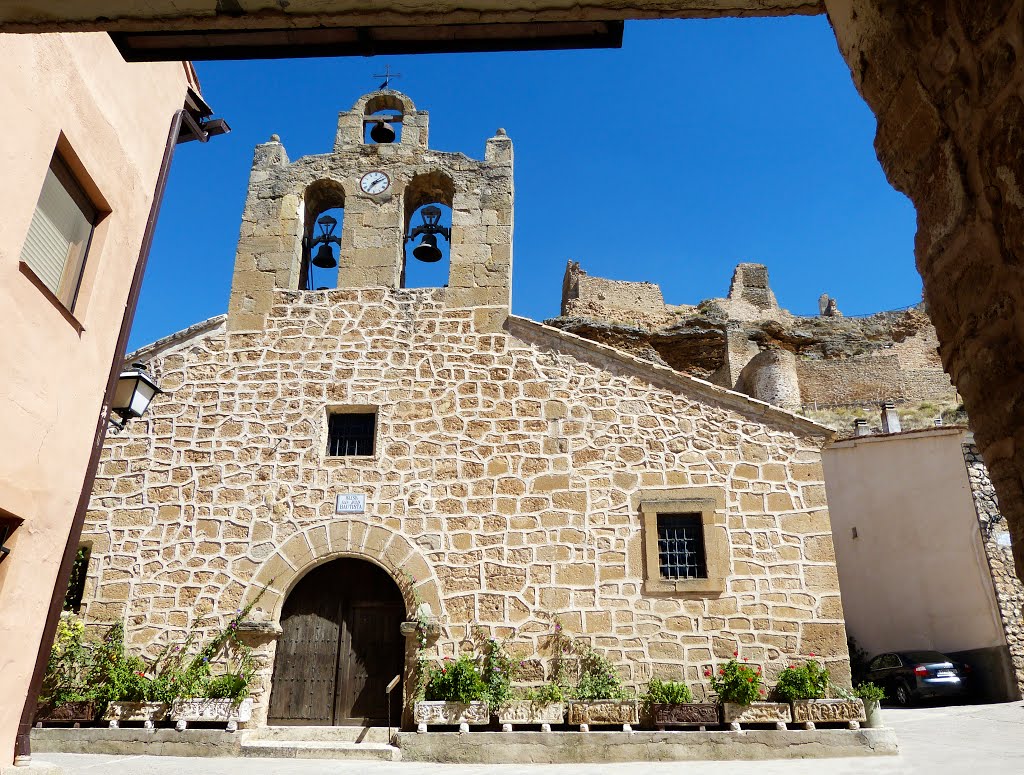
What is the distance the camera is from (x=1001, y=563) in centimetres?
1422

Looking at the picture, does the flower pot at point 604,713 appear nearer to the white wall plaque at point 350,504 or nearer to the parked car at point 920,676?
the white wall plaque at point 350,504

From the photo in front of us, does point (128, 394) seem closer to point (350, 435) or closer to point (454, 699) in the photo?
point (350, 435)

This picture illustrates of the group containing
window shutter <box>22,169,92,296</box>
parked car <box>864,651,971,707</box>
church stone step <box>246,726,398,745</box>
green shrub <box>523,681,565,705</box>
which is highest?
window shutter <box>22,169,92,296</box>

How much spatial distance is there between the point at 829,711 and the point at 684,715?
1.51m

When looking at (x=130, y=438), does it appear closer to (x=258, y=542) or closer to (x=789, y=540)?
(x=258, y=542)

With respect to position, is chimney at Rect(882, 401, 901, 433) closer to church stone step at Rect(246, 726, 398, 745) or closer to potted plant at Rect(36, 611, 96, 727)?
church stone step at Rect(246, 726, 398, 745)

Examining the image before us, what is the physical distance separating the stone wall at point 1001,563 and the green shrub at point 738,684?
730 centimetres

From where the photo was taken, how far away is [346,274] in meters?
11.1

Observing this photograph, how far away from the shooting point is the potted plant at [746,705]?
27.2ft

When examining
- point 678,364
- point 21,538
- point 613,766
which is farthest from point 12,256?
point 678,364

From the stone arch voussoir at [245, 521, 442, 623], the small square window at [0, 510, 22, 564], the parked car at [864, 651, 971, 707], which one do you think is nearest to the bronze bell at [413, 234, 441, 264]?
the stone arch voussoir at [245, 521, 442, 623]

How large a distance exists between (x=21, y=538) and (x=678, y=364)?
88.7 feet

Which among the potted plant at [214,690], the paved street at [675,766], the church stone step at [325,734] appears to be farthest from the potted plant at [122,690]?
the church stone step at [325,734]

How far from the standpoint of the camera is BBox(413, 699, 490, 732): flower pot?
27.5 feet
